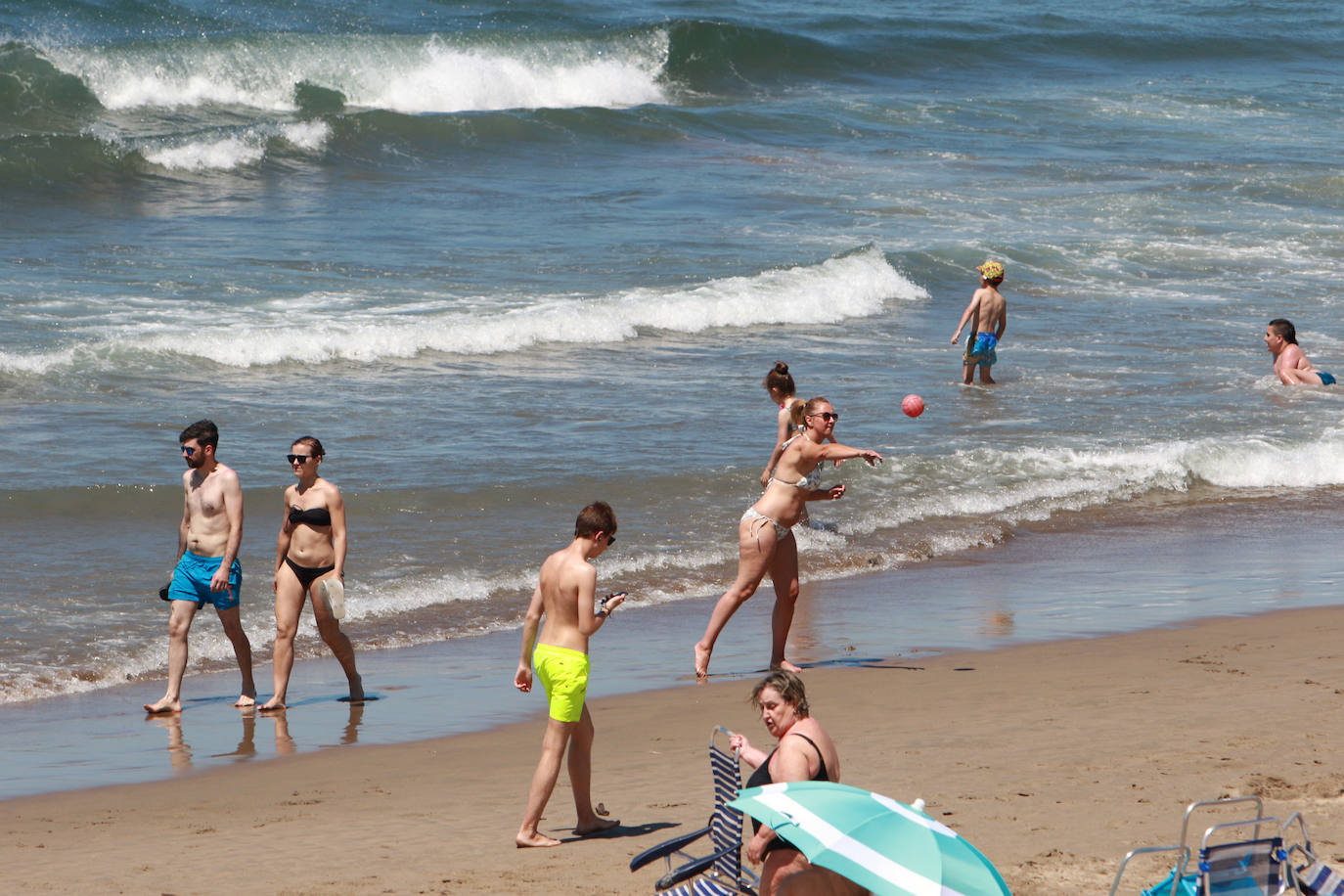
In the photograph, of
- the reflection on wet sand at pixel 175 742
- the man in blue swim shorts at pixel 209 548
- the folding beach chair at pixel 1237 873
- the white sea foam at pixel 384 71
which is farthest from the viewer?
the white sea foam at pixel 384 71

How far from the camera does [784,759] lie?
493cm

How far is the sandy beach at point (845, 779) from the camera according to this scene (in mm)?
5750

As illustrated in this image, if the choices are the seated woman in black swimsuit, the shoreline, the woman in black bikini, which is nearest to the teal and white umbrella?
the seated woman in black swimsuit

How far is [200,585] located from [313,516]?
697 mm

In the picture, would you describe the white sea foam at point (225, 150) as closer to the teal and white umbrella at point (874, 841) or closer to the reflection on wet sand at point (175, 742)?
A: the reflection on wet sand at point (175, 742)

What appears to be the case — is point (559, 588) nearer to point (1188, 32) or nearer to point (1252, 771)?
point (1252, 771)

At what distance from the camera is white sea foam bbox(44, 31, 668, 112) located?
30.0 metres

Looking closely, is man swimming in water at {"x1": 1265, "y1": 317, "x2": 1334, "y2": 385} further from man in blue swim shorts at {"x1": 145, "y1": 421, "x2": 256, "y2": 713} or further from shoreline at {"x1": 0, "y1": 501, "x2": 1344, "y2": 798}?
man in blue swim shorts at {"x1": 145, "y1": 421, "x2": 256, "y2": 713}

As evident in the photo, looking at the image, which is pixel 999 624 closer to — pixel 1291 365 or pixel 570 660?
pixel 570 660

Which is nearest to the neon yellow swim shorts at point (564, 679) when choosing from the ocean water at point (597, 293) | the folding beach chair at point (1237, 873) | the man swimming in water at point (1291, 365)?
the folding beach chair at point (1237, 873)

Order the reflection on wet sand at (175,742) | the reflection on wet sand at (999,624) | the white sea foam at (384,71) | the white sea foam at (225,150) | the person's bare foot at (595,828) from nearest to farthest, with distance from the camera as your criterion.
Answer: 1. the person's bare foot at (595,828)
2. the reflection on wet sand at (175,742)
3. the reflection on wet sand at (999,624)
4. the white sea foam at (225,150)
5. the white sea foam at (384,71)

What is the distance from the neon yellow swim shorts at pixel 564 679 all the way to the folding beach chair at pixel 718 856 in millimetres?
863

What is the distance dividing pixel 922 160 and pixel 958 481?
1679 centimetres

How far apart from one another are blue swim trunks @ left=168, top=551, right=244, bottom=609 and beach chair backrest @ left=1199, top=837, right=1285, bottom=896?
5310 millimetres
